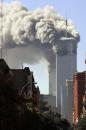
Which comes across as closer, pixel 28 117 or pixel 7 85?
pixel 7 85

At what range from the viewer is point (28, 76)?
13300cm

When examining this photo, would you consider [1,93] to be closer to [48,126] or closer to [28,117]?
[28,117]

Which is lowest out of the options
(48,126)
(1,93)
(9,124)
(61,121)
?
(61,121)

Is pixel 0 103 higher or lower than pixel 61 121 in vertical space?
higher

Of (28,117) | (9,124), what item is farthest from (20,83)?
(9,124)

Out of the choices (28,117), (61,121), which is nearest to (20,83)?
(61,121)

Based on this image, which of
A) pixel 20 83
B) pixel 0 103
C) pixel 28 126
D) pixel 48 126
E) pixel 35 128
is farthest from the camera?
pixel 20 83

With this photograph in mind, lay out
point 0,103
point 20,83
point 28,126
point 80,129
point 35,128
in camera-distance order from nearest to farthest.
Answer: point 0,103 → point 28,126 → point 35,128 → point 20,83 → point 80,129

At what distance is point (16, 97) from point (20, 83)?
7519cm

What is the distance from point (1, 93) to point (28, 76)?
86438mm

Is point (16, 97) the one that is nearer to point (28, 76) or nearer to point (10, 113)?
point (10, 113)

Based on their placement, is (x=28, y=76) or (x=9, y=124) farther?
(x=28, y=76)

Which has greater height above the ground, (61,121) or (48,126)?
(48,126)

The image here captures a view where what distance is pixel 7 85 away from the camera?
48.0m
